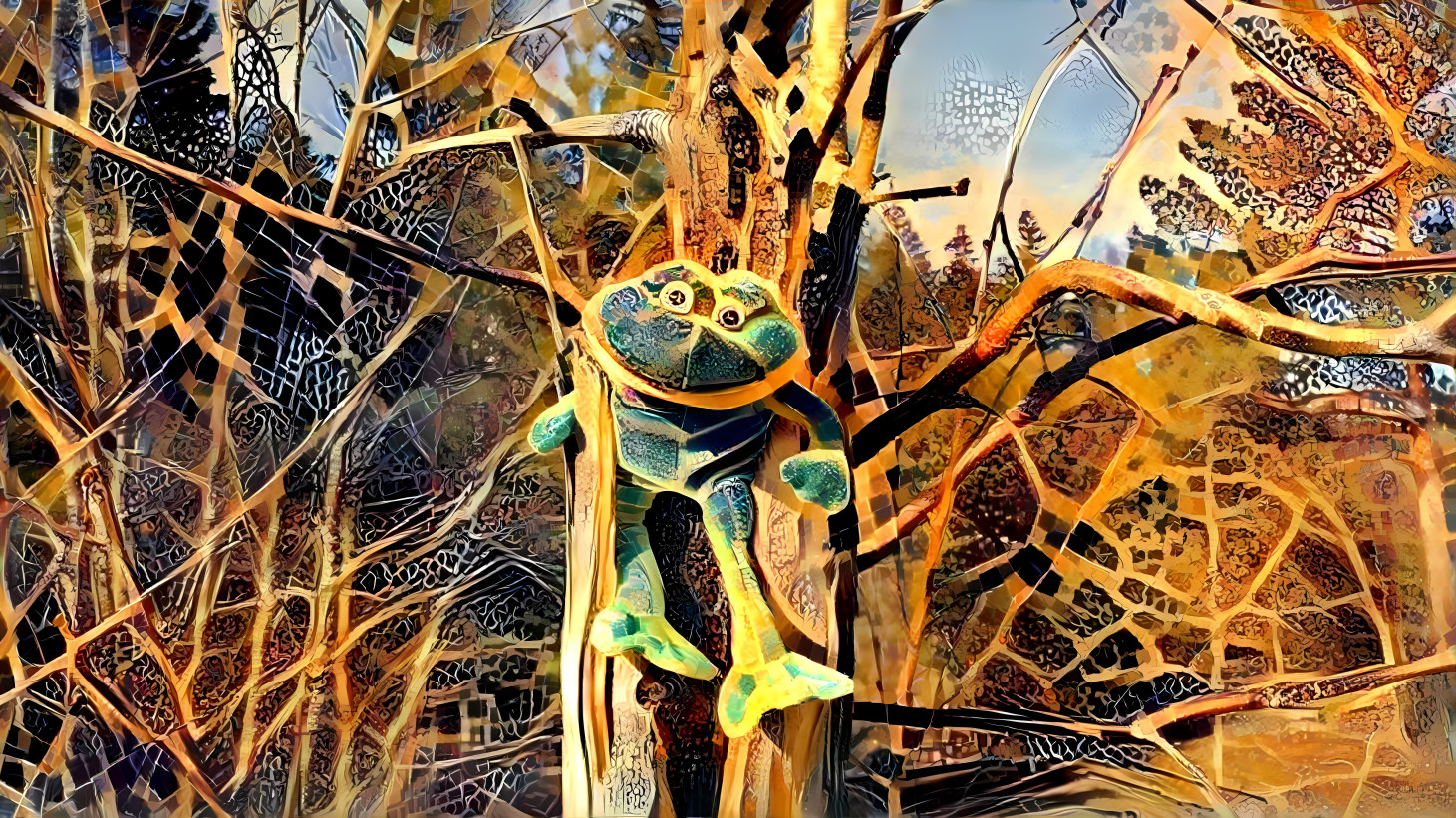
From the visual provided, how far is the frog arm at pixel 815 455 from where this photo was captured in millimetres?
1869

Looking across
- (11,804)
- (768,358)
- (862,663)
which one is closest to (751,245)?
(768,358)

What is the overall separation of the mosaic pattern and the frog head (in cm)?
18

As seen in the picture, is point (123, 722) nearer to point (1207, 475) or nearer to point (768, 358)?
point (768, 358)

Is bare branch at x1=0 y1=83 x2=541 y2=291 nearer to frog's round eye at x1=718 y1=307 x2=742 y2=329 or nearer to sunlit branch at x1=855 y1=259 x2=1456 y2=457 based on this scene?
frog's round eye at x1=718 y1=307 x2=742 y2=329

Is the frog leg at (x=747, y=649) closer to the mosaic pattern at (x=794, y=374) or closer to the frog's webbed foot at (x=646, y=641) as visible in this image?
the frog's webbed foot at (x=646, y=641)

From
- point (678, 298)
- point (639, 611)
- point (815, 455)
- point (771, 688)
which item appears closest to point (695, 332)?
point (678, 298)

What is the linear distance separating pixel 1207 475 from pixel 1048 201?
1.83 feet

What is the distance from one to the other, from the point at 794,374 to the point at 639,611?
1.53ft

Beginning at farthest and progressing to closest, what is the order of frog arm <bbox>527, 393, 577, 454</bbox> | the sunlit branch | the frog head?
the sunlit branch
frog arm <bbox>527, 393, 577, 454</bbox>
the frog head

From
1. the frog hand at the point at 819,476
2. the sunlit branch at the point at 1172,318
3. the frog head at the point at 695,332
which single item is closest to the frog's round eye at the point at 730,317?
the frog head at the point at 695,332

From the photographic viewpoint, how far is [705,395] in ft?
5.97

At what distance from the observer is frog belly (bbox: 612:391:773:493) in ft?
6.07

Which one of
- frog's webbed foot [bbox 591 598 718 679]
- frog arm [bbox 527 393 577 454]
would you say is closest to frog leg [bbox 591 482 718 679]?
frog's webbed foot [bbox 591 598 718 679]

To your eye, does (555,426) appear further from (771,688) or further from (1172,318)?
(1172,318)
